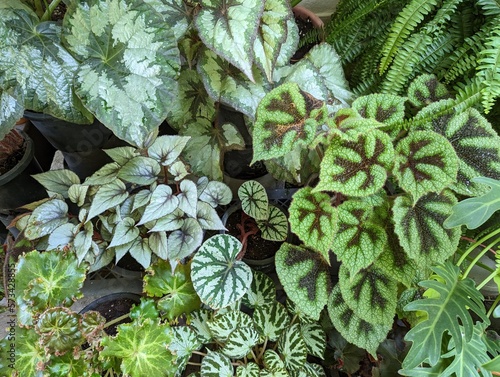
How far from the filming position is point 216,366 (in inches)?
36.7

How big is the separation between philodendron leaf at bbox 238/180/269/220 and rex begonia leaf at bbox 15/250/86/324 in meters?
0.43

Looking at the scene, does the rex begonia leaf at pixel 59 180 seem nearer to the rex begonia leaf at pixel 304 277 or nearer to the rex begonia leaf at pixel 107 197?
the rex begonia leaf at pixel 107 197

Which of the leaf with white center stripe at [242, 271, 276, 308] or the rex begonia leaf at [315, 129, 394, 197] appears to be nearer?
the rex begonia leaf at [315, 129, 394, 197]

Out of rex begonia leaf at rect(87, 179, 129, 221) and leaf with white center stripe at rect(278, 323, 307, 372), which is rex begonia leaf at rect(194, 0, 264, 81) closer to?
rex begonia leaf at rect(87, 179, 129, 221)

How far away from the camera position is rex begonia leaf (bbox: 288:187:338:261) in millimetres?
782

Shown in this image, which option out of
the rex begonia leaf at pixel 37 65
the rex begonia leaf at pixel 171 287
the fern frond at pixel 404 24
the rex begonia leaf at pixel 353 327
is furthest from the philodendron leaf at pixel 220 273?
the fern frond at pixel 404 24

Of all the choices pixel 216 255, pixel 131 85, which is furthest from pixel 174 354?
pixel 131 85

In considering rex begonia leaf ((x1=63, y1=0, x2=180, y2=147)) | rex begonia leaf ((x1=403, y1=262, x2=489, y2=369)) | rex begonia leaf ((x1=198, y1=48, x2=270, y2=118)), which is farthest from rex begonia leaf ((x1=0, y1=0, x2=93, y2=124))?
rex begonia leaf ((x1=403, y1=262, x2=489, y2=369))

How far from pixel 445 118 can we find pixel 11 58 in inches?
38.4

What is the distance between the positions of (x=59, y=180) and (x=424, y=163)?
35.0 inches

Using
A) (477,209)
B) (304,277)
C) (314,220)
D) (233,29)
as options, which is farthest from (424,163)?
(233,29)

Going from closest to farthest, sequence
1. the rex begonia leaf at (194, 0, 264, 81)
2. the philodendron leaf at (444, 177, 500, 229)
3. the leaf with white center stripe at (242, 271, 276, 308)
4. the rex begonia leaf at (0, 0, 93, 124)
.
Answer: the philodendron leaf at (444, 177, 500, 229)
the rex begonia leaf at (194, 0, 264, 81)
the rex begonia leaf at (0, 0, 93, 124)
the leaf with white center stripe at (242, 271, 276, 308)

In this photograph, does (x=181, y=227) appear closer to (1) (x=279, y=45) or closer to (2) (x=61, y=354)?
(2) (x=61, y=354)

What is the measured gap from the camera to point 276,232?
1.13m
